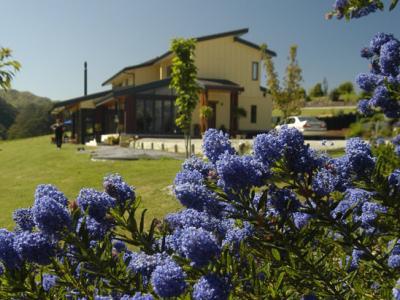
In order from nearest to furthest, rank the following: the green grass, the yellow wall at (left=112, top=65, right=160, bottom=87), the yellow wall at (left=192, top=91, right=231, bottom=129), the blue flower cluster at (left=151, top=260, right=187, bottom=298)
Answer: the blue flower cluster at (left=151, top=260, right=187, bottom=298) < the green grass < the yellow wall at (left=192, top=91, right=231, bottom=129) < the yellow wall at (left=112, top=65, right=160, bottom=87)

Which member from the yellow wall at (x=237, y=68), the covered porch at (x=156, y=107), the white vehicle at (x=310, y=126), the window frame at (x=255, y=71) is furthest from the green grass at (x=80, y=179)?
the window frame at (x=255, y=71)

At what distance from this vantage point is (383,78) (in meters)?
3.05

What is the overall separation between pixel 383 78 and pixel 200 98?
31.8m

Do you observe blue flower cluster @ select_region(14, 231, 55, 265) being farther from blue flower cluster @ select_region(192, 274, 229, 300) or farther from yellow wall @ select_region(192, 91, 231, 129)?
yellow wall @ select_region(192, 91, 231, 129)

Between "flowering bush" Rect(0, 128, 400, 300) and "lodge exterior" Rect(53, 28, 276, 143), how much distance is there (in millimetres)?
32411

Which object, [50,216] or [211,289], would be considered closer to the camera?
[211,289]

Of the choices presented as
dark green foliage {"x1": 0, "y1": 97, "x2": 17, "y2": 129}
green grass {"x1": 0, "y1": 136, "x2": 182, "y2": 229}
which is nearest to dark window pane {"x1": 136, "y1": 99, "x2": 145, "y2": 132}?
green grass {"x1": 0, "y1": 136, "x2": 182, "y2": 229}

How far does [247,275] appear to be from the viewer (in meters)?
2.03

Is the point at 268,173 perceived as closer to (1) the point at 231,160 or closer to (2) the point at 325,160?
(1) the point at 231,160

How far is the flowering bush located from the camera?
1923 millimetres

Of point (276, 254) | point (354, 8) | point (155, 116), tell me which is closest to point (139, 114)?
point (155, 116)

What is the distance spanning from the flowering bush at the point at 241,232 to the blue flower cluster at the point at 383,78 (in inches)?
36.5

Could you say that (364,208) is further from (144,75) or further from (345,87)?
(345,87)

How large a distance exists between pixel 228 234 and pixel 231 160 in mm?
521
